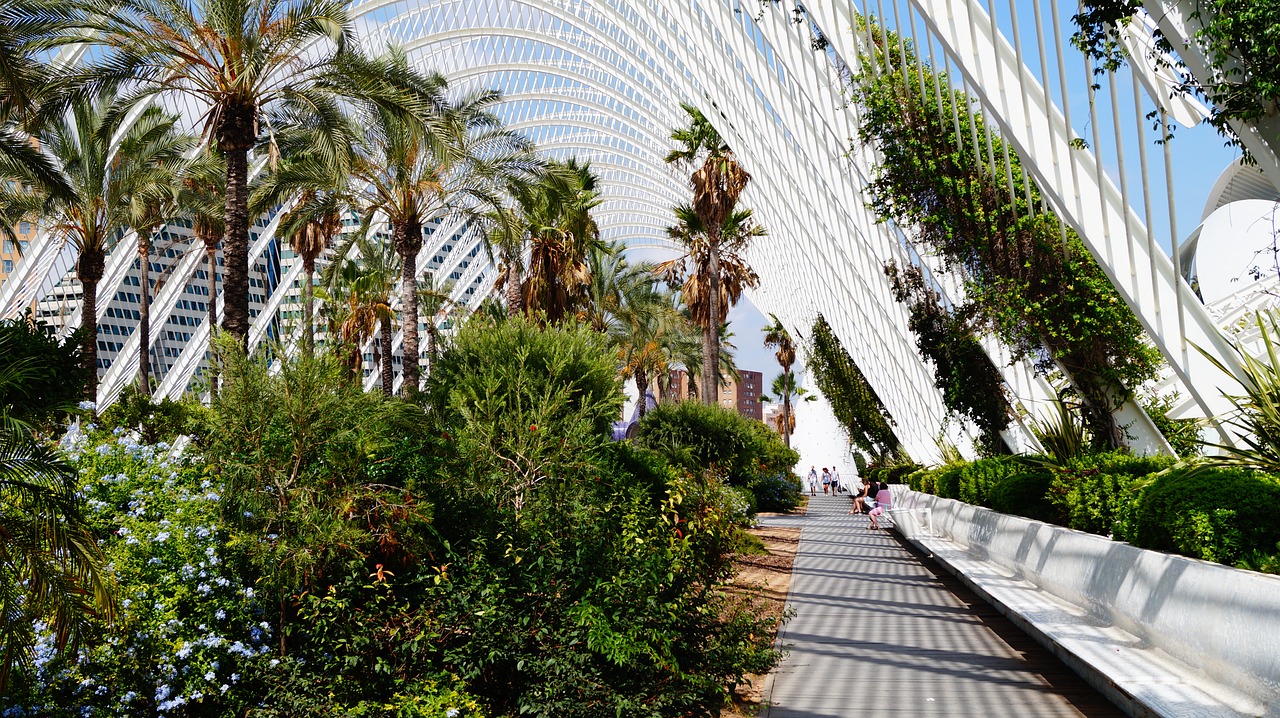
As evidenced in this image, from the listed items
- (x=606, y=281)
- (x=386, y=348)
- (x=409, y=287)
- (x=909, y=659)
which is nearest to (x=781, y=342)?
(x=606, y=281)

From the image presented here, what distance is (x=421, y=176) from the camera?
832 inches

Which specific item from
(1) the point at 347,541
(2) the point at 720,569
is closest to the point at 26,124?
(1) the point at 347,541

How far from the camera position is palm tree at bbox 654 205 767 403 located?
91.9ft

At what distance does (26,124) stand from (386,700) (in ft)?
35.0

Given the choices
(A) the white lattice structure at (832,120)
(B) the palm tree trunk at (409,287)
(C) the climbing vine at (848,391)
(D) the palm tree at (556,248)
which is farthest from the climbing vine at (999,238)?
(C) the climbing vine at (848,391)

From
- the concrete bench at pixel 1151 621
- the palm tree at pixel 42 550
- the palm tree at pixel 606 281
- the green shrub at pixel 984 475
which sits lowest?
the concrete bench at pixel 1151 621

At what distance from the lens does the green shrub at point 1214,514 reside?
639 cm

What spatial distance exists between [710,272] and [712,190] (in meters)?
2.27

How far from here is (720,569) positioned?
24.7 ft

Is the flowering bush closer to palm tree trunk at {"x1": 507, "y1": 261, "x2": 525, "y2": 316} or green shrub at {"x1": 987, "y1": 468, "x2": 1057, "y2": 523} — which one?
green shrub at {"x1": 987, "y1": 468, "x2": 1057, "y2": 523}

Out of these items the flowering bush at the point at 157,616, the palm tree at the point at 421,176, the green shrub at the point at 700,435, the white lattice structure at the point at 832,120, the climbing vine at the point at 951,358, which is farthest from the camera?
the green shrub at the point at 700,435

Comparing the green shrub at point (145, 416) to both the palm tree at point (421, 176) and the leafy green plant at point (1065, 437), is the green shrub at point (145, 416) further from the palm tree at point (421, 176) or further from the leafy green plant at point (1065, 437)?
the leafy green plant at point (1065, 437)

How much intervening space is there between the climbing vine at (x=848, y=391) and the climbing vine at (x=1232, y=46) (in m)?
27.4

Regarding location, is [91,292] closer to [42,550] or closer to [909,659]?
[42,550]
